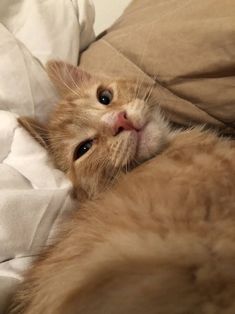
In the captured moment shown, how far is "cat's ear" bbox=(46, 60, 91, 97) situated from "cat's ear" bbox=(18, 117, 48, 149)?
0.53 feet

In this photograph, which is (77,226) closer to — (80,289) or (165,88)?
(80,289)

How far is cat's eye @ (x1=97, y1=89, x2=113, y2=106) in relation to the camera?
135 centimetres

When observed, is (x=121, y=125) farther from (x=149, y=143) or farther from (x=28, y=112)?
(x=28, y=112)

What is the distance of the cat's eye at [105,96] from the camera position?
1.35m

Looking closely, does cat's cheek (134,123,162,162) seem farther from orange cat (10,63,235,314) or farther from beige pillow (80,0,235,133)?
beige pillow (80,0,235,133)

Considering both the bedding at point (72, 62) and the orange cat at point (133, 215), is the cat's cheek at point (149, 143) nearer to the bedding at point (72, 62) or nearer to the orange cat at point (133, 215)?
the orange cat at point (133, 215)

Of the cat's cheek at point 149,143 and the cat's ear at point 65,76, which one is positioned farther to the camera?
the cat's ear at point 65,76

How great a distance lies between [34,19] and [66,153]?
0.51m

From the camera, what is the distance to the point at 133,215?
0.93m

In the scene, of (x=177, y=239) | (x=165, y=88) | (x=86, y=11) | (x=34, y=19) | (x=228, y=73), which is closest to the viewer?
(x=177, y=239)

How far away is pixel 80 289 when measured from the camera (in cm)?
73

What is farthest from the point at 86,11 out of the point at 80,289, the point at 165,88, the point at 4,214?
the point at 80,289

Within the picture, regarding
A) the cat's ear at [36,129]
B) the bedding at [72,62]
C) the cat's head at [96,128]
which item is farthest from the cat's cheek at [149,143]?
the cat's ear at [36,129]

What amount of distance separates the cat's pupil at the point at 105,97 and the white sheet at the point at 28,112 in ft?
0.61
